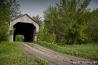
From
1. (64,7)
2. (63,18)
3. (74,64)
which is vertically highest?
(64,7)

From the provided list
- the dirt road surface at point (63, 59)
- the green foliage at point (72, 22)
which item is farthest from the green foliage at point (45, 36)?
the dirt road surface at point (63, 59)

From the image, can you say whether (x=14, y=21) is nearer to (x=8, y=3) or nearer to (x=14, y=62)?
(x=8, y=3)

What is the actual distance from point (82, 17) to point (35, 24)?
30.5ft

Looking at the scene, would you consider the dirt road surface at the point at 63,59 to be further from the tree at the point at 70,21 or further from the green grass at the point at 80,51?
the tree at the point at 70,21

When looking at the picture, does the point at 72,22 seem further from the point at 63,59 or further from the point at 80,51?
the point at 63,59

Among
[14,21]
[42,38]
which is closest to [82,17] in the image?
[42,38]

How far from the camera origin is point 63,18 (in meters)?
35.2

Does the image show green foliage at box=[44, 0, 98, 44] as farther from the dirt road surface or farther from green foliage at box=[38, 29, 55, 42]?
the dirt road surface

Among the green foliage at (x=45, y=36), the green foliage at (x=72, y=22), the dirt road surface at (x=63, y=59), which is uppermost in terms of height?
the green foliage at (x=72, y=22)

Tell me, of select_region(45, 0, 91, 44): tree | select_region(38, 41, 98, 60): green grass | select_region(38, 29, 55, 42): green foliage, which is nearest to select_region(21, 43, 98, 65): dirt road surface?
select_region(38, 41, 98, 60): green grass

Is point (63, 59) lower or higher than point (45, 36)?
lower

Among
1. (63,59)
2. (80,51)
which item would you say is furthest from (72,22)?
(63,59)

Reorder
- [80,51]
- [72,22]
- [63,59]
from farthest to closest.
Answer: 1. [72,22]
2. [80,51]
3. [63,59]

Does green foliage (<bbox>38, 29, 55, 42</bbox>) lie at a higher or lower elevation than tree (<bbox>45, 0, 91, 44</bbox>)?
lower
